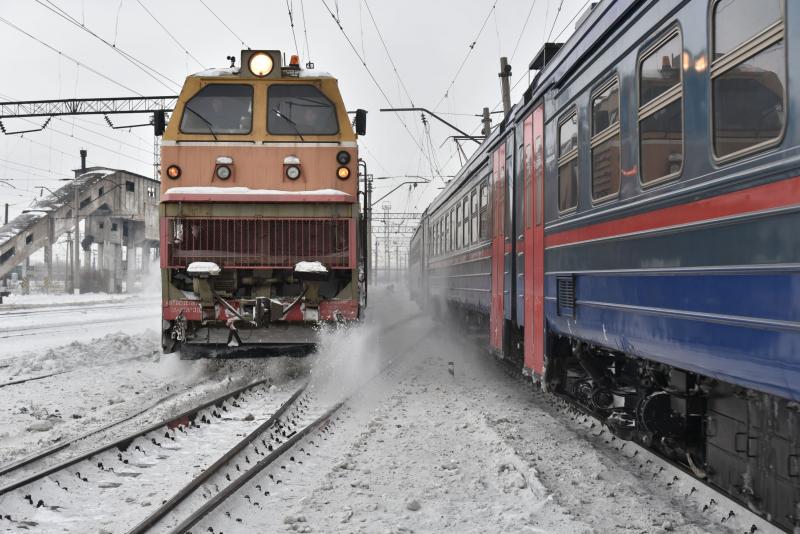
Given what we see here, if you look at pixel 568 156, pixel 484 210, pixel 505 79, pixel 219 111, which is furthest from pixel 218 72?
pixel 505 79

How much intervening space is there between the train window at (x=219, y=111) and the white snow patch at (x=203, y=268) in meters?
1.83

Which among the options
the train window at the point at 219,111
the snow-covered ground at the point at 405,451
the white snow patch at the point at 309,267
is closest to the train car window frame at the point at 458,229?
the snow-covered ground at the point at 405,451

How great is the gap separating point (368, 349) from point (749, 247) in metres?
10.3

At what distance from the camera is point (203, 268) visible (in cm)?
750

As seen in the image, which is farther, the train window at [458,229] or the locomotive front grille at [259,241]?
the train window at [458,229]

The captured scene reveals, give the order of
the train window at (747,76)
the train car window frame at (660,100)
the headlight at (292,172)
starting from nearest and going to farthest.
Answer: the train window at (747,76)
the train car window frame at (660,100)
the headlight at (292,172)

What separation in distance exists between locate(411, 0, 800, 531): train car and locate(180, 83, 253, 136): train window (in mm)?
4060

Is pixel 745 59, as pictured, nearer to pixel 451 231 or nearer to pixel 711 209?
pixel 711 209

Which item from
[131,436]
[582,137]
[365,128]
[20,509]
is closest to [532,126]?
[582,137]

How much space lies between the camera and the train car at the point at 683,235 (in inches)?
107

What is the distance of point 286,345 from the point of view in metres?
8.10

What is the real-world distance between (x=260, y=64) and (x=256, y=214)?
2.10m

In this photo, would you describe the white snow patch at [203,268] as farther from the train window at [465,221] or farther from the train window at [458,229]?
the train window at [458,229]

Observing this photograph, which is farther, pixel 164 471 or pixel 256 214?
pixel 256 214
